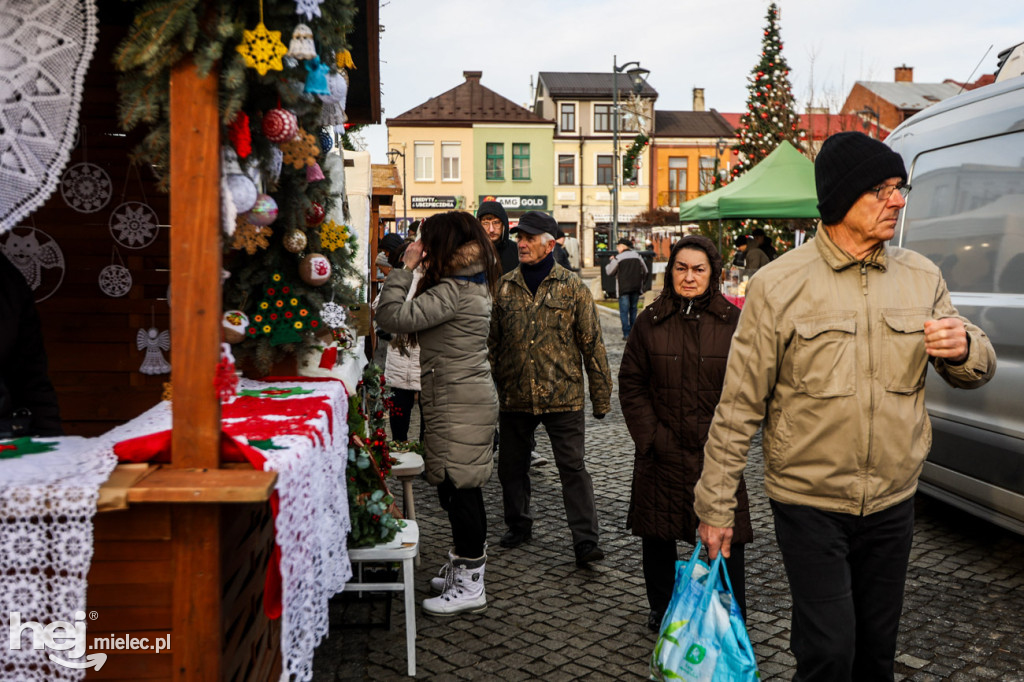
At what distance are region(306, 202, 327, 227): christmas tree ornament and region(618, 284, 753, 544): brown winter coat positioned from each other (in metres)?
1.47

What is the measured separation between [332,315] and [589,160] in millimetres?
46503

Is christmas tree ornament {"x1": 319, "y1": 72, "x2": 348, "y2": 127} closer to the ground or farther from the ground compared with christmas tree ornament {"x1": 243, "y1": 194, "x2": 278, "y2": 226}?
farther from the ground

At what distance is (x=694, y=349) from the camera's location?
→ 3.96 meters

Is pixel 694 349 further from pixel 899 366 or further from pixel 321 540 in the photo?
pixel 321 540

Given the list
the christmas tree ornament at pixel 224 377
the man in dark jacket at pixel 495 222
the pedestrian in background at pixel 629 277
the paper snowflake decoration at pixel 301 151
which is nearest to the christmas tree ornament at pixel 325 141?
the paper snowflake decoration at pixel 301 151

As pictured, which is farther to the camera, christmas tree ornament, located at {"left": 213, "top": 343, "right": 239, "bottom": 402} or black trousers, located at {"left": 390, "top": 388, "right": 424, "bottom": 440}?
black trousers, located at {"left": 390, "top": 388, "right": 424, "bottom": 440}

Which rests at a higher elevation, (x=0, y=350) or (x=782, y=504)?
(x=0, y=350)

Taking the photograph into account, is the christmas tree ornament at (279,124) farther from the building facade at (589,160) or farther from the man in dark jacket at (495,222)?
the building facade at (589,160)

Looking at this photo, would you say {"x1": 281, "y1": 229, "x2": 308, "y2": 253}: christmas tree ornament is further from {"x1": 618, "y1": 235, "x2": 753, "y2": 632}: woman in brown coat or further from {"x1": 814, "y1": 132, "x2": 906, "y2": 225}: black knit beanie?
{"x1": 814, "y1": 132, "x2": 906, "y2": 225}: black knit beanie

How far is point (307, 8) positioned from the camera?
262cm

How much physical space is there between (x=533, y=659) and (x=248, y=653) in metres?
1.41

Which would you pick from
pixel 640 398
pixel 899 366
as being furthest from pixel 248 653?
pixel 899 366

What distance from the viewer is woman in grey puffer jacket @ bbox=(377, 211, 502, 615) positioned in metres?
4.23

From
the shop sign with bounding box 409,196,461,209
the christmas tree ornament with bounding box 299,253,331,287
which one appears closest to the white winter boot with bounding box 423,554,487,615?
the christmas tree ornament with bounding box 299,253,331,287
